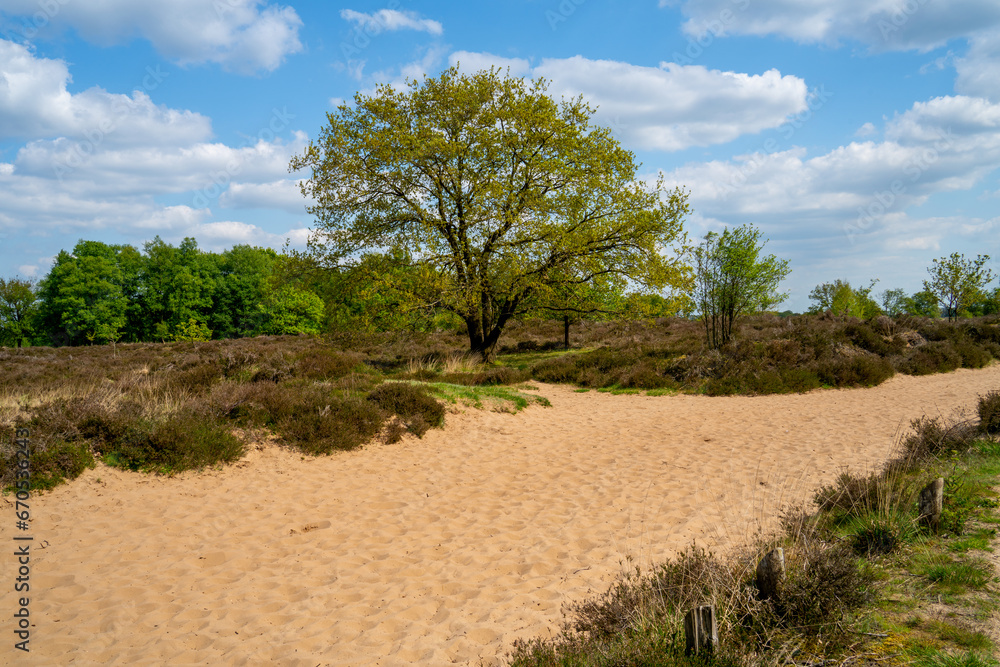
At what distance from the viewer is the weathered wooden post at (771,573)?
3829 mm

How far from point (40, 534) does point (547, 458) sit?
739 centimetres

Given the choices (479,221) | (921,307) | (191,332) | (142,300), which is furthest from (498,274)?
(921,307)

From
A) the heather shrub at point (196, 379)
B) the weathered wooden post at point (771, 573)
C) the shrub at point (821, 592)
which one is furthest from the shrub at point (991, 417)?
the heather shrub at point (196, 379)

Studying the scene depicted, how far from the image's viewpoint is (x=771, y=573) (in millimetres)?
3844

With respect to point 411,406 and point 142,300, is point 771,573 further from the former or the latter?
point 142,300

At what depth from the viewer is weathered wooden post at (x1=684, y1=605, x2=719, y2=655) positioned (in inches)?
127

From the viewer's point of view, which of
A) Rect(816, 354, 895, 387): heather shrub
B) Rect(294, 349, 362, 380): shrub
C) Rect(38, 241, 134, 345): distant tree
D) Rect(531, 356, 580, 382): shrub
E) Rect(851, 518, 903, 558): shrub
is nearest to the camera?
Rect(851, 518, 903, 558): shrub

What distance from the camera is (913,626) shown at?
11.6 feet

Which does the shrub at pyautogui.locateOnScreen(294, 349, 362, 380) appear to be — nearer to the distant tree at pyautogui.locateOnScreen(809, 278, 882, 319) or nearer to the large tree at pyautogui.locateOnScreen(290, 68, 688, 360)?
the large tree at pyautogui.locateOnScreen(290, 68, 688, 360)

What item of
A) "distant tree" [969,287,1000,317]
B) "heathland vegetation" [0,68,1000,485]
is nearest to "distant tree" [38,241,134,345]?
"heathland vegetation" [0,68,1000,485]

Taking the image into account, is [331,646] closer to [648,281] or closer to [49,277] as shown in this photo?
[648,281]

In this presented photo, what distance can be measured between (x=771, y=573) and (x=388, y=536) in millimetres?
4337

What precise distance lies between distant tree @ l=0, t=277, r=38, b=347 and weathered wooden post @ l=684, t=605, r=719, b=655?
67.7 metres

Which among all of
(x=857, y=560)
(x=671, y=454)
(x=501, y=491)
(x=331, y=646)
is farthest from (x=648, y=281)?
(x=331, y=646)
